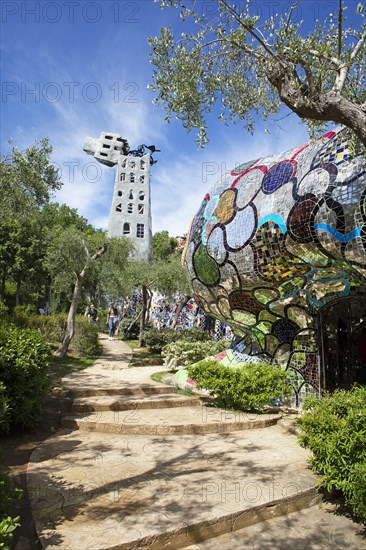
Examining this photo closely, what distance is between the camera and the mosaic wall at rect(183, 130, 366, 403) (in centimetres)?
550

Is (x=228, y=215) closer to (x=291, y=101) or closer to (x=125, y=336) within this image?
(x=291, y=101)

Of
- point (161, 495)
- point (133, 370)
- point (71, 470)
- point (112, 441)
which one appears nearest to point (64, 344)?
point (133, 370)

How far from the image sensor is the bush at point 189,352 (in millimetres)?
11523

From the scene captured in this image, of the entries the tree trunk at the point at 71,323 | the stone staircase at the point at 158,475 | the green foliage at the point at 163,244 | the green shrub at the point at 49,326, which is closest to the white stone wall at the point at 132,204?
the green foliage at the point at 163,244

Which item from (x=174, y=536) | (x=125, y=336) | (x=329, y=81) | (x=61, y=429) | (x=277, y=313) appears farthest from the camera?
(x=125, y=336)

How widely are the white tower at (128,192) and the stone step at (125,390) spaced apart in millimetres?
28363

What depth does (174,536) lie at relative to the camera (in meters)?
3.36

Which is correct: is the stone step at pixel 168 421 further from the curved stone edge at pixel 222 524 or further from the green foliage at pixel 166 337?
the green foliage at pixel 166 337

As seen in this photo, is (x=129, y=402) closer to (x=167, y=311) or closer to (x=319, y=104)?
(x=319, y=104)

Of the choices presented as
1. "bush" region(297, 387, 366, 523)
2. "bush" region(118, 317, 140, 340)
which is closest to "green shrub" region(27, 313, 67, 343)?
"bush" region(118, 317, 140, 340)

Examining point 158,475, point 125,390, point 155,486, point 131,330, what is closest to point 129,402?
point 125,390

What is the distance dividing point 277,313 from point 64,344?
8.12 m

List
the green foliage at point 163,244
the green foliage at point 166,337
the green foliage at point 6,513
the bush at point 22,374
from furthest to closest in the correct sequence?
the green foliage at point 163,244 < the green foliage at point 166,337 < the bush at point 22,374 < the green foliage at point 6,513

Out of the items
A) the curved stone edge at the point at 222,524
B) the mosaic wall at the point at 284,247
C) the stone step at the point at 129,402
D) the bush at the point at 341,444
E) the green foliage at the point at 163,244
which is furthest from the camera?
the green foliage at the point at 163,244
